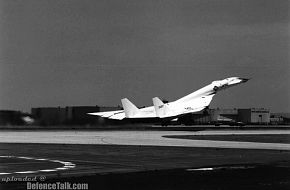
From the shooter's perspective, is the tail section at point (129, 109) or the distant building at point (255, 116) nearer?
the tail section at point (129, 109)

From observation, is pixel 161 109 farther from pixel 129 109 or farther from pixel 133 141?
pixel 133 141

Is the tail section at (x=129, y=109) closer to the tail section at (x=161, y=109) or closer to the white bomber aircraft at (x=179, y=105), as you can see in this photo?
the white bomber aircraft at (x=179, y=105)

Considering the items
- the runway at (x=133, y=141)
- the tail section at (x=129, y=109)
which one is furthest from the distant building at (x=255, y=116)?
the runway at (x=133, y=141)

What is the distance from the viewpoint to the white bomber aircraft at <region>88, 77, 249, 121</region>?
366 ft

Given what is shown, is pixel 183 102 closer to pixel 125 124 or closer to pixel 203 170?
pixel 125 124

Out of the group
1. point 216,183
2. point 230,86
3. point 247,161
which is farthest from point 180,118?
point 216,183

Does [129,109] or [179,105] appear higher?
[179,105]

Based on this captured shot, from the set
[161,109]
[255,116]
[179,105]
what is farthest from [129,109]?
[255,116]

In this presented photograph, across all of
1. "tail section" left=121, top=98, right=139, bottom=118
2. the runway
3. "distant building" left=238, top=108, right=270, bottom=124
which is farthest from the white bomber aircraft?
"distant building" left=238, top=108, right=270, bottom=124

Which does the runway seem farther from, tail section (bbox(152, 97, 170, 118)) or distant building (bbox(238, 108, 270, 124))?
distant building (bbox(238, 108, 270, 124))

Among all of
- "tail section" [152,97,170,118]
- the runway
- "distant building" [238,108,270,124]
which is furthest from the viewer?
"distant building" [238,108,270,124]

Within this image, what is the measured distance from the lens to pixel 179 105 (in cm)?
11338

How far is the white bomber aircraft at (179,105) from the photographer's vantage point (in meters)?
112

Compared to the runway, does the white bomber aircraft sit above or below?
above
